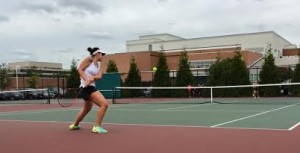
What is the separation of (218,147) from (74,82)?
3761 cm

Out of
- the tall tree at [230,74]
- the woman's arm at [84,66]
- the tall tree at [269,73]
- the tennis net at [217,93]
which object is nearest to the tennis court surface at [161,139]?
the woman's arm at [84,66]

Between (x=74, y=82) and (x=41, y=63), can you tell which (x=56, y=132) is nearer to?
(x=74, y=82)

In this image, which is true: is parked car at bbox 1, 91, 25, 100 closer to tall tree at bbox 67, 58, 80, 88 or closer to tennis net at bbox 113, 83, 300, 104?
tall tree at bbox 67, 58, 80, 88

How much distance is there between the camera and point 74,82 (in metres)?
43.4

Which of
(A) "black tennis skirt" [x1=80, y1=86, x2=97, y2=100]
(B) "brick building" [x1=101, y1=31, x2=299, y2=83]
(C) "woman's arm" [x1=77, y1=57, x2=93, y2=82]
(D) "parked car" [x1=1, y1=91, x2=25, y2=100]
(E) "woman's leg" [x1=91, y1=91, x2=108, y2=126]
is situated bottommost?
(D) "parked car" [x1=1, y1=91, x2=25, y2=100]

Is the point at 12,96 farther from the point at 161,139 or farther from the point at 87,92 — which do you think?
the point at 161,139

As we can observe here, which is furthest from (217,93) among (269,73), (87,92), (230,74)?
(87,92)

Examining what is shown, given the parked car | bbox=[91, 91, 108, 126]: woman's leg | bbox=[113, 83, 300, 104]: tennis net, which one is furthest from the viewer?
the parked car

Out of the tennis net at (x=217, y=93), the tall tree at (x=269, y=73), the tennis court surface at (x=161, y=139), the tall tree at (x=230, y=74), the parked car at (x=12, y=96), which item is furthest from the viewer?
the parked car at (x=12, y=96)

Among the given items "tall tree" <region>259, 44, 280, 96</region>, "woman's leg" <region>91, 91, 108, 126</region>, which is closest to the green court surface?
"woman's leg" <region>91, 91, 108, 126</region>

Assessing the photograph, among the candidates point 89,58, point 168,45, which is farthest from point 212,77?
point 168,45

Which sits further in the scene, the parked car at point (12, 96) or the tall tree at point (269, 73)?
the parked car at point (12, 96)

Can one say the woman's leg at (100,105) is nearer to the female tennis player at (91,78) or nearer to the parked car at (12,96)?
the female tennis player at (91,78)

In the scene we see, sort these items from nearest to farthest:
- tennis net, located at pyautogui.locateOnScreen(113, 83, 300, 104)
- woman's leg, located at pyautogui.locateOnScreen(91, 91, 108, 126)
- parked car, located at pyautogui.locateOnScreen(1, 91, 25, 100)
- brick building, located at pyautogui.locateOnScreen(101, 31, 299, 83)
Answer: woman's leg, located at pyautogui.locateOnScreen(91, 91, 108, 126)
tennis net, located at pyautogui.locateOnScreen(113, 83, 300, 104)
parked car, located at pyautogui.locateOnScreen(1, 91, 25, 100)
brick building, located at pyautogui.locateOnScreen(101, 31, 299, 83)
